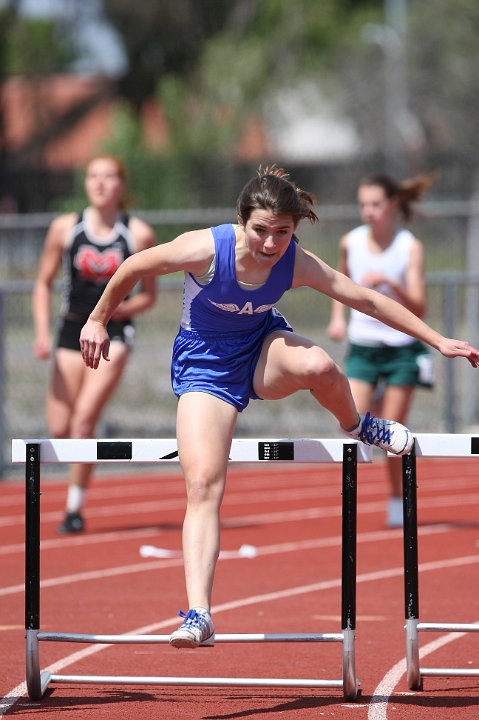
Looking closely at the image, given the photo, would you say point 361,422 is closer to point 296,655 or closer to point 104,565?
point 296,655

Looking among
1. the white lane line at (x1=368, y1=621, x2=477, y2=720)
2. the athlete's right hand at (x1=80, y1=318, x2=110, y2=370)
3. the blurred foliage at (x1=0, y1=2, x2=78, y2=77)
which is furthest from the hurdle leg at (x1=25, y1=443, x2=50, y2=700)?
the blurred foliage at (x1=0, y1=2, x2=78, y2=77)

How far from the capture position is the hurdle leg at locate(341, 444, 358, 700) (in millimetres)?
4754

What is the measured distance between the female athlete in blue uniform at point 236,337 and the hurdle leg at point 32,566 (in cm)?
44

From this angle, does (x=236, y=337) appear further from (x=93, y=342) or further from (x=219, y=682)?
(x=219, y=682)

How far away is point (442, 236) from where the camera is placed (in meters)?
17.1

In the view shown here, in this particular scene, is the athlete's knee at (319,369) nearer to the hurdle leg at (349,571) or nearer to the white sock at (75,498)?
the hurdle leg at (349,571)

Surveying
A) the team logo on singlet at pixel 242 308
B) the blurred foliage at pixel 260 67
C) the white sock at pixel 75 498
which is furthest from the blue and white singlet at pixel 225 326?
the blurred foliage at pixel 260 67

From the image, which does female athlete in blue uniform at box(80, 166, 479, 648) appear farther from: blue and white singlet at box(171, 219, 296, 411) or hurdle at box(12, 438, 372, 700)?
hurdle at box(12, 438, 372, 700)

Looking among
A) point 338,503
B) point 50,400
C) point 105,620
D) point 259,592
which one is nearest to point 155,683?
point 105,620

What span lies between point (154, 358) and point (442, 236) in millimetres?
5281

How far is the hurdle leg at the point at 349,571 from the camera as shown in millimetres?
4754

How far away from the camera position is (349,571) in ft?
15.6

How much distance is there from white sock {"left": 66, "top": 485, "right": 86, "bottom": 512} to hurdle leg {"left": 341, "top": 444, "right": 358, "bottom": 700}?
423cm

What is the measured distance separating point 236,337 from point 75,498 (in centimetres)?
390
